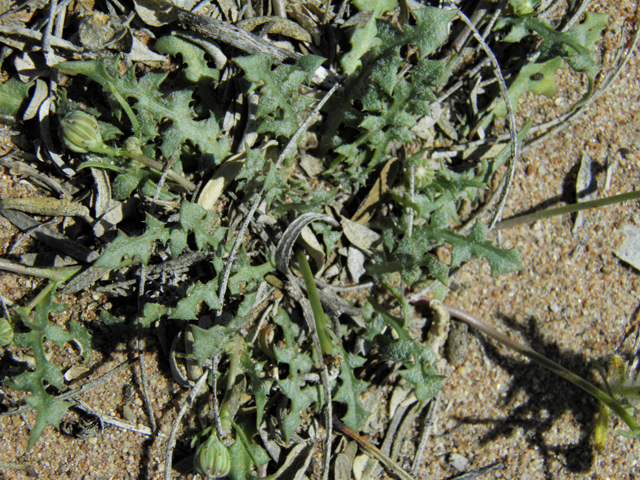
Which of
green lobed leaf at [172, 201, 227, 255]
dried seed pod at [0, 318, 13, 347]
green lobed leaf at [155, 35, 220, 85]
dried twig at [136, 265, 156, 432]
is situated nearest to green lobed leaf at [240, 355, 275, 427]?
dried twig at [136, 265, 156, 432]

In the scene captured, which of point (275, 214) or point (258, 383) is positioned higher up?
point (275, 214)

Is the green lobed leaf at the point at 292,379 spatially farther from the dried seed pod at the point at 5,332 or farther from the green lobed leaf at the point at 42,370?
the dried seed pod at the point at 5,332

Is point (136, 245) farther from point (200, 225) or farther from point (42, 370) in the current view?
point (42, 370)

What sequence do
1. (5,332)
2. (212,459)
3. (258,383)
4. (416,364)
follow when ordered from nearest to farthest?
1. (5,332)
2. (212,459)
3. (258,383)
4. (416,364)

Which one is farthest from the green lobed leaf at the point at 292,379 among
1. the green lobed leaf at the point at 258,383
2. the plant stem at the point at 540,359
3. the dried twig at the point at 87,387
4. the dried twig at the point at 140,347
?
the plant stem at the point at 540,359

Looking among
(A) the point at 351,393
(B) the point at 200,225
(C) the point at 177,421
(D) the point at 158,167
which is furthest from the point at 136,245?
(A) the point at 351,393

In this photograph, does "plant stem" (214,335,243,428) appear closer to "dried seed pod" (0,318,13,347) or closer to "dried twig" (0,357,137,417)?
"dried twig" (0,357,137,417)
